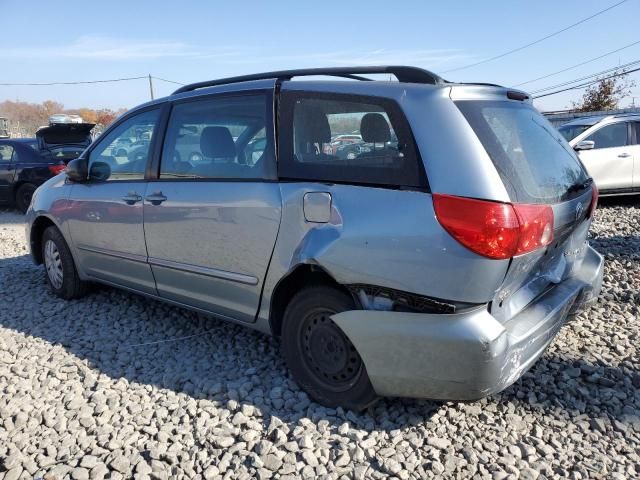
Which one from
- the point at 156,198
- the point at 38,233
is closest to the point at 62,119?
the point at 38,233

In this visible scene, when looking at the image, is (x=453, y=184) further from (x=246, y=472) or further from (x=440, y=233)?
(x=246, y=472)

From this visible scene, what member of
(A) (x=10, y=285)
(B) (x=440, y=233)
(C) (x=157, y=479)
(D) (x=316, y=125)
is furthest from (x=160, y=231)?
(A) (x=10, y=285)

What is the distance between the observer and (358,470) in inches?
91.9

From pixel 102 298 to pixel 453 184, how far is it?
3656mm

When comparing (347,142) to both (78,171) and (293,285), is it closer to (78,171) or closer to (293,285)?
(293,285)

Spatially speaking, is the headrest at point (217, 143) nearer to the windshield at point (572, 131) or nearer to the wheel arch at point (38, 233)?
the wheel arch at point (38, 233)

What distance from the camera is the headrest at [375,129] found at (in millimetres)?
2541

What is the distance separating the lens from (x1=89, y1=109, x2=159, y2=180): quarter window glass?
378 cm

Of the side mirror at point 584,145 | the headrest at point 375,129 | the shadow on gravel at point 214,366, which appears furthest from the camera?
the side mirror at point 584,145

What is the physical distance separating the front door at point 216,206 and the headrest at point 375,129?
576 mm

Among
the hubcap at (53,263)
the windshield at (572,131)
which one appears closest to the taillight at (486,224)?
the hubcap at (53,263)

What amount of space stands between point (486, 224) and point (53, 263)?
4094mm

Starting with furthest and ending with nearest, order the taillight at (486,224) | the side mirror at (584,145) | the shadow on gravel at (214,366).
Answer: the side mirror at (584,145) < the shadow on gravel at (214,366) < the taillight at (486,224)

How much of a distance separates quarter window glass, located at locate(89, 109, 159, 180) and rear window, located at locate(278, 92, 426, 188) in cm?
136
